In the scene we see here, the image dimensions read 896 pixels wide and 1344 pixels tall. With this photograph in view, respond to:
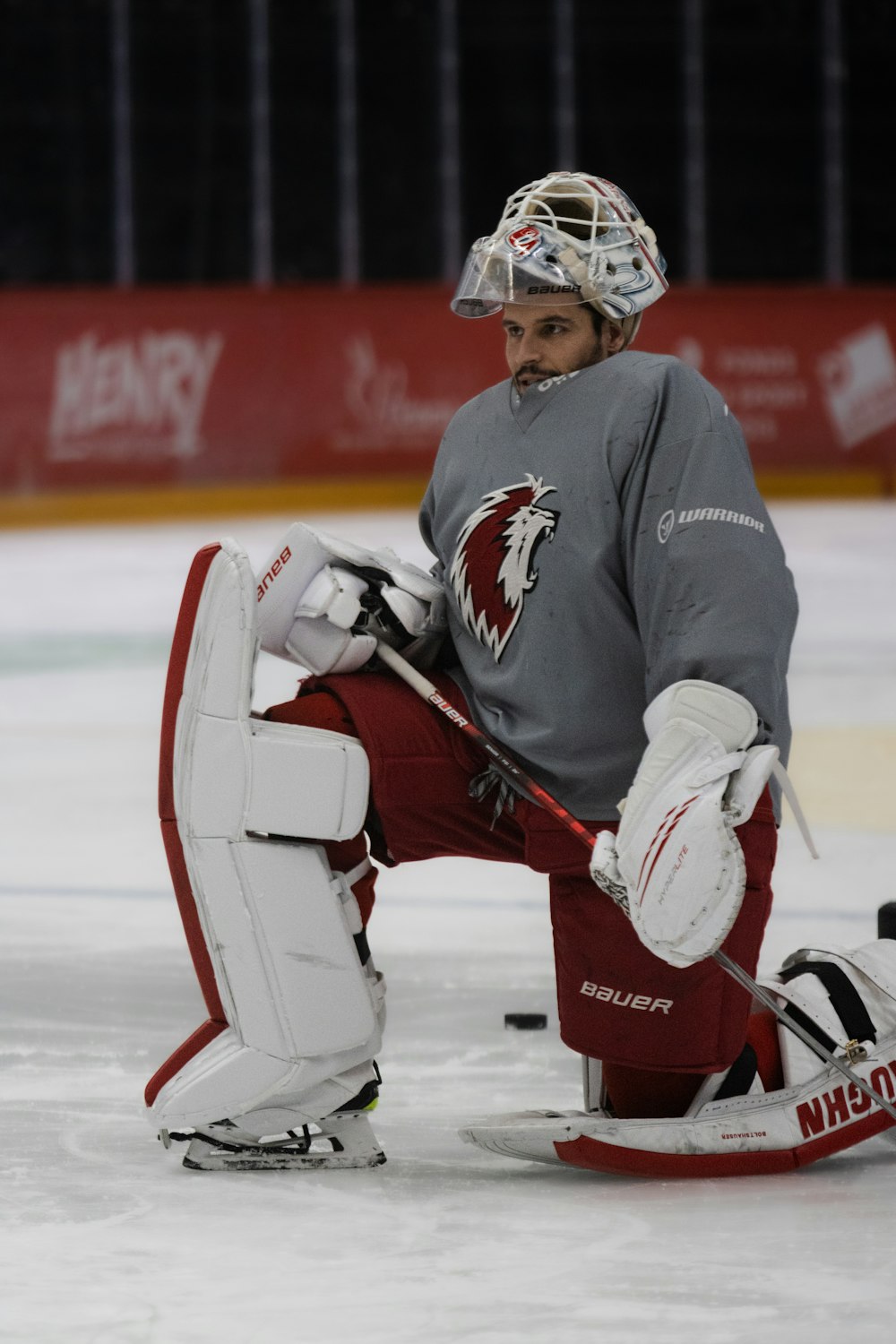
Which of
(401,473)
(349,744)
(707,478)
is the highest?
(707,478)

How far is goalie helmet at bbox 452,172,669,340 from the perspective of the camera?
215 cm

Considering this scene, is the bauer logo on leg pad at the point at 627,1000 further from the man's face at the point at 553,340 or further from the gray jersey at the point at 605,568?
the man's face at the point at 553,340

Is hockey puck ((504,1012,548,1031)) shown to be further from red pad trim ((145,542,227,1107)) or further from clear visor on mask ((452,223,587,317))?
clear visor on mask ((452,223,587,317))

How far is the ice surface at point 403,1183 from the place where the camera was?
5.50 feet

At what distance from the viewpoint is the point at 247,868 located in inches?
80.7

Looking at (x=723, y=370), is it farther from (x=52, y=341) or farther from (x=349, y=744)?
(x=349, y=744)

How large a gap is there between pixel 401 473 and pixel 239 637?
9825mm

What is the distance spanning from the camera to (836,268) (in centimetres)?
1378

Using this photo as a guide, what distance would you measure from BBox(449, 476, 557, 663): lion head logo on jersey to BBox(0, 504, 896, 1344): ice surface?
1.78ft

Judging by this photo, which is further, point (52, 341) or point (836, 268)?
point (836, 268)

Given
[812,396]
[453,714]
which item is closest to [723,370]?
[812,396]

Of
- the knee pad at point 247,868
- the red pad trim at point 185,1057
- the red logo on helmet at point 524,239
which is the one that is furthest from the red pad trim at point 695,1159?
the red logo on helmet at point 524,239

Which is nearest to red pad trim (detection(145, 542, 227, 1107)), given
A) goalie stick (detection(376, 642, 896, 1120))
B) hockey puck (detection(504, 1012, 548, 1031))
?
goalie stick (detection(376, 642, 896, 1120))

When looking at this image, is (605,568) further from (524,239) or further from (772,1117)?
(772,1117)
